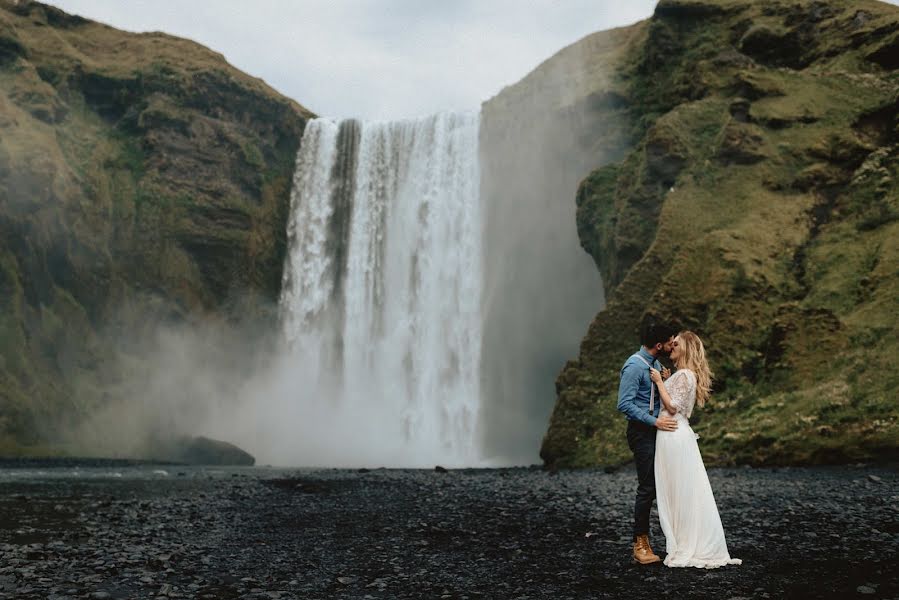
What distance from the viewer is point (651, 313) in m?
26.3

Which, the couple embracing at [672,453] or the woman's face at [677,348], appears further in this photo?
the woman's face at [677,348]

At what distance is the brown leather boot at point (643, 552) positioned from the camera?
26.0ft

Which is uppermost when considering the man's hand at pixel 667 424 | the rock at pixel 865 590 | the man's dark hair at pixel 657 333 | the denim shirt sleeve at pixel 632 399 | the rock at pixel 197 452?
the man's dark hair at pixel 657 333

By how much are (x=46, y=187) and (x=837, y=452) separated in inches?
1674

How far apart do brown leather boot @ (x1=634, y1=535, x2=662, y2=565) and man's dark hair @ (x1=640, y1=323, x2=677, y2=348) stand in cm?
207

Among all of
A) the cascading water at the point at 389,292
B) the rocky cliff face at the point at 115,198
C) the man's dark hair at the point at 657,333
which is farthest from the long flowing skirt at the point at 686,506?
the rocky cliff face at the point at 115,198

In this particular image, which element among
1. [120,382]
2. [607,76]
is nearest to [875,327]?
[607,76]

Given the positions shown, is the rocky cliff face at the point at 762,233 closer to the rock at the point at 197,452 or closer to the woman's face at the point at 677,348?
the woman's face at the point at 677,348

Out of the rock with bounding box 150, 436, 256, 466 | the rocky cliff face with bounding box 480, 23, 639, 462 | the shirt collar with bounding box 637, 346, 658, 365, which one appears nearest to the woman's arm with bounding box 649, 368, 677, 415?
the shirt collar with bounding box 637, 346, 658, 365

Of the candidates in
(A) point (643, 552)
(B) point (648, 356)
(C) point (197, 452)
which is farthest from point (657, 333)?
(C) point (197, 452)

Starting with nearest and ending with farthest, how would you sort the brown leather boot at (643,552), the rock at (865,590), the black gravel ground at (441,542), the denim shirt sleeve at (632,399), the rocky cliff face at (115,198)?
1. the rock at (865,590)
2. the black gravel ground at (441,542)
3. the brown leather boot at (643,552)
4. the denim shirt sleeve at (632,399)
5. the rocky cliff face at (115,198)

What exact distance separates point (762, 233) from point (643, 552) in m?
22.3

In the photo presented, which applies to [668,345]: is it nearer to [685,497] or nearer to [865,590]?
[685,497]

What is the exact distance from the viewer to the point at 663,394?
7.98 m
